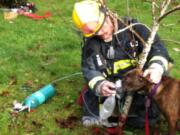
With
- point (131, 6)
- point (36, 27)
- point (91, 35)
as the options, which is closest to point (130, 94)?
point (91, 35)

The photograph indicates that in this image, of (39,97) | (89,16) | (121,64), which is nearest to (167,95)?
(121,64)

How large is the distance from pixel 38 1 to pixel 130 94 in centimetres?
767

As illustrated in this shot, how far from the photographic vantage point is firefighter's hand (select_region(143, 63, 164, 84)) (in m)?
5.17

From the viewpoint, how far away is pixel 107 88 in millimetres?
5469

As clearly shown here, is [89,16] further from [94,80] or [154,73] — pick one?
[154,73]

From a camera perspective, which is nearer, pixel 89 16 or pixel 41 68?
pixel 89 16

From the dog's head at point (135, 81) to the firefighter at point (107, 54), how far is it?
0.86 feet

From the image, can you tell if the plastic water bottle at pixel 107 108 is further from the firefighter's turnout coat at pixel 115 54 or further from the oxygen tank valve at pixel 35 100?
the oxygen tank valve at pixel 35 100

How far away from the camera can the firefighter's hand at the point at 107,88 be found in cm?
546

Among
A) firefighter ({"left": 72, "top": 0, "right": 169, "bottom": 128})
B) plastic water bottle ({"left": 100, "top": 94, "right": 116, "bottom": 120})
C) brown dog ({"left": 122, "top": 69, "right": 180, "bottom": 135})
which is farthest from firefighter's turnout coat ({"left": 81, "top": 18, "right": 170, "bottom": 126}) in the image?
brown dog ({"left": 122, "top": 69, "right": 180, "bottom": 135})

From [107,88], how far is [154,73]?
0.58 meters

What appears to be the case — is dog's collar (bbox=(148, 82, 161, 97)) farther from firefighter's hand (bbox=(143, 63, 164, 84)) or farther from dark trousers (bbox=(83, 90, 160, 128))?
dark trousers (bbox=(83, 90, 160, 128))

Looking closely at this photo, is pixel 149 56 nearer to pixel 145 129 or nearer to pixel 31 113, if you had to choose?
pixel 145 129

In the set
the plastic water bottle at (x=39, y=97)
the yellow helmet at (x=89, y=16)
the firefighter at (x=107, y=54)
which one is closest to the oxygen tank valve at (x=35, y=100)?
the plastic water bottle at (x=39, y=97)
